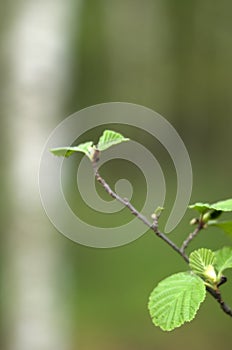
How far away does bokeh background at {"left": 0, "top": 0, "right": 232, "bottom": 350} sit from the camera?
3.99 feet

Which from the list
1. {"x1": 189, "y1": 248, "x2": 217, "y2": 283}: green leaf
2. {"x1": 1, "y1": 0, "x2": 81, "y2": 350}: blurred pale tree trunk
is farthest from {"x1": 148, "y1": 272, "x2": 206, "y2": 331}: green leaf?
{"x1": 1, "y1": 0, "x2": 81, "y2": 350}: blurred pale tree trunk

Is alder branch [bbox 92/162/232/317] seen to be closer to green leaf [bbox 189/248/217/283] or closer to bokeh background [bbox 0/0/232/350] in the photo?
green leaf [bbox 189/248/217/283]

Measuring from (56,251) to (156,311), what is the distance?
103 centimetres

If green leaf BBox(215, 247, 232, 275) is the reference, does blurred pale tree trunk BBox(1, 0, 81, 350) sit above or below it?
above

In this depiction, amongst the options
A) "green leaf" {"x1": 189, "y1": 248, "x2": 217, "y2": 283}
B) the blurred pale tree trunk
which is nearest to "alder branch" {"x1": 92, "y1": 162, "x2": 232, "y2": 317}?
"green leaf" {"x1": 189, "y1": 248, "x2": 217, "y2": 283}

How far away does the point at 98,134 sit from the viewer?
1.81m

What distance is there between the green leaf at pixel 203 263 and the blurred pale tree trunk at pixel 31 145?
95 centimetres

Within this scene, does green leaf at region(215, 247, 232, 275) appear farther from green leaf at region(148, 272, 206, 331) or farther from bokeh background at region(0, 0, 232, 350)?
bokeh background at region(0, 0, 232, 350)

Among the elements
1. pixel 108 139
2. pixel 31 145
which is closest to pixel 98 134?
pixel 31 145

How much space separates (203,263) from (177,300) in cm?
2

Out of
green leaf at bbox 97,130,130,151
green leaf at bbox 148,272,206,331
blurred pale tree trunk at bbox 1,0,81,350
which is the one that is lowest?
green leaf at bbox 148,272,206,331

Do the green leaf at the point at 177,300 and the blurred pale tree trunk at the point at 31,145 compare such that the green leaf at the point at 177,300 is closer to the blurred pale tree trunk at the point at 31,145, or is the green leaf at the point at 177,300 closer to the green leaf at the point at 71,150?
the green leaf at the point at 71,150

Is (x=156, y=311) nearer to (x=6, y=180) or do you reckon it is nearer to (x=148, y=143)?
(x=6, y=180)

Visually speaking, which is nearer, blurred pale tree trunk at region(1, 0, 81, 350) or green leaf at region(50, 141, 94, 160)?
green leaf at region(50, 141, 94, 160)
